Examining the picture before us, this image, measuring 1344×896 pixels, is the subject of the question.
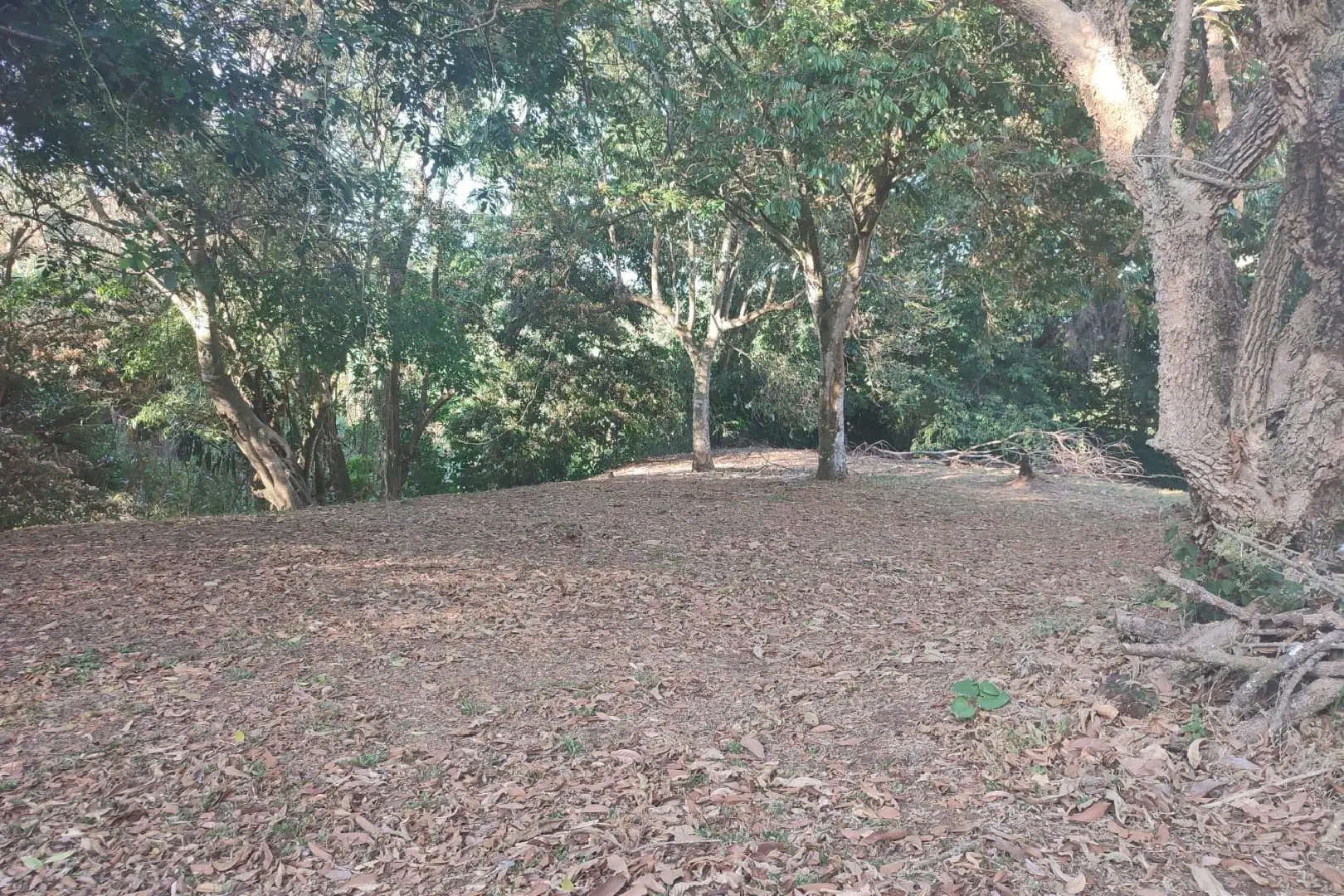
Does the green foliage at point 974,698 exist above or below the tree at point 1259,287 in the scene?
below

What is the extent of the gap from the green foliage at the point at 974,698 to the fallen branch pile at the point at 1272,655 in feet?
1.82

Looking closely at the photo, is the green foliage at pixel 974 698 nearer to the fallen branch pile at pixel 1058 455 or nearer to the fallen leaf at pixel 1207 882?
the fallen leaf at pixel 1207 882

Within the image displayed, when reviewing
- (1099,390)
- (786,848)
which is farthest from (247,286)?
(1099,390)

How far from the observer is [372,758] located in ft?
11.9

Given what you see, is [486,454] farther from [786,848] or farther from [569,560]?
[786,848]

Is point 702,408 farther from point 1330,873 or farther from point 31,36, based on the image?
point 1330,873

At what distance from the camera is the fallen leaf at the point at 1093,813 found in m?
3.05

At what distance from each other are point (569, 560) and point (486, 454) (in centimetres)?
963

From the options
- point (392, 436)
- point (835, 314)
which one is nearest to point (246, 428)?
point (392, 436)

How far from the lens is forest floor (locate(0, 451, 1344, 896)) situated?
291cm

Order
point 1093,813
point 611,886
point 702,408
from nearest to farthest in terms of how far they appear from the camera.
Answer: point 611,886, point 1093,813, point 702,408

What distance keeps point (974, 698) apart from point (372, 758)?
2.54 metres

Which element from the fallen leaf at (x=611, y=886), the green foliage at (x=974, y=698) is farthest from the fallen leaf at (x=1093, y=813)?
the fallen leaf at (x=611, y=886)

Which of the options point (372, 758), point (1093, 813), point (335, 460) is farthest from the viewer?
point (335, 460)
